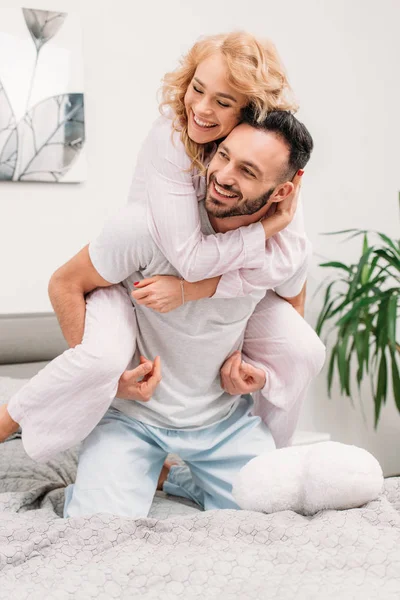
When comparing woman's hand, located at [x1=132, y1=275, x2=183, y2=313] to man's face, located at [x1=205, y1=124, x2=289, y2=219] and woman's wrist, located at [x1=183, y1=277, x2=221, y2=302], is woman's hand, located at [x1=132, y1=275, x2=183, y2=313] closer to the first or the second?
woman's wrist, located at [x1=183, y1=277, x2=221, y2=302]

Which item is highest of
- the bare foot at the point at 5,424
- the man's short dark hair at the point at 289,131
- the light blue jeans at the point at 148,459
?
the man's short dark hair at the point at 289,131

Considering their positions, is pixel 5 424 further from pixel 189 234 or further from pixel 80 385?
pixel 189 234

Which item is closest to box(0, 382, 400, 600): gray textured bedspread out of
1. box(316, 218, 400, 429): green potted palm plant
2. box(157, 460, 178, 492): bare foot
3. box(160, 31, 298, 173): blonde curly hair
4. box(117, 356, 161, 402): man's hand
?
box(117, 356, 161, 402): man's hand

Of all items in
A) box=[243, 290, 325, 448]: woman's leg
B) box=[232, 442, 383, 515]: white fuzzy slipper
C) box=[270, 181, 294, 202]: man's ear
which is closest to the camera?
box=[232, 442, 383, 515]: white fuzzy slipper

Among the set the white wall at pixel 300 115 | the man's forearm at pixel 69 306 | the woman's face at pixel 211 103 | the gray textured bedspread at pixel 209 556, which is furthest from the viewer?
the white wall at pixel 300 115

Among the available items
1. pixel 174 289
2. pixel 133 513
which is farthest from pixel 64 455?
pixel 174 289

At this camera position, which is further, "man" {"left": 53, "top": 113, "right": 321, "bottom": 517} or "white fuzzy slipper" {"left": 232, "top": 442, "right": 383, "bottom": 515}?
"man" {"left": 53, "top": 113, "right": 321, "bottom": 517}

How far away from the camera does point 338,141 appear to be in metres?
3.19

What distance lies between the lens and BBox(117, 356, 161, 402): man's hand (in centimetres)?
141

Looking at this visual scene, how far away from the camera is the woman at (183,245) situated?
123 cm


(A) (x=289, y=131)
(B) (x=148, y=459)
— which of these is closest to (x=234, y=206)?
(A) (x=289, y=131)

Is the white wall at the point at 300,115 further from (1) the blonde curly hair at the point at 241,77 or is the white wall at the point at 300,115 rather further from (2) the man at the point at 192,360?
(1) the blonde curly hair at the point at 241,77

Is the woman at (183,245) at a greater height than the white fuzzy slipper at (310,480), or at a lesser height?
greater

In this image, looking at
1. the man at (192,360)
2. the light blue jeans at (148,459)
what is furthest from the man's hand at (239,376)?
the light blue jeans at (148,459)
